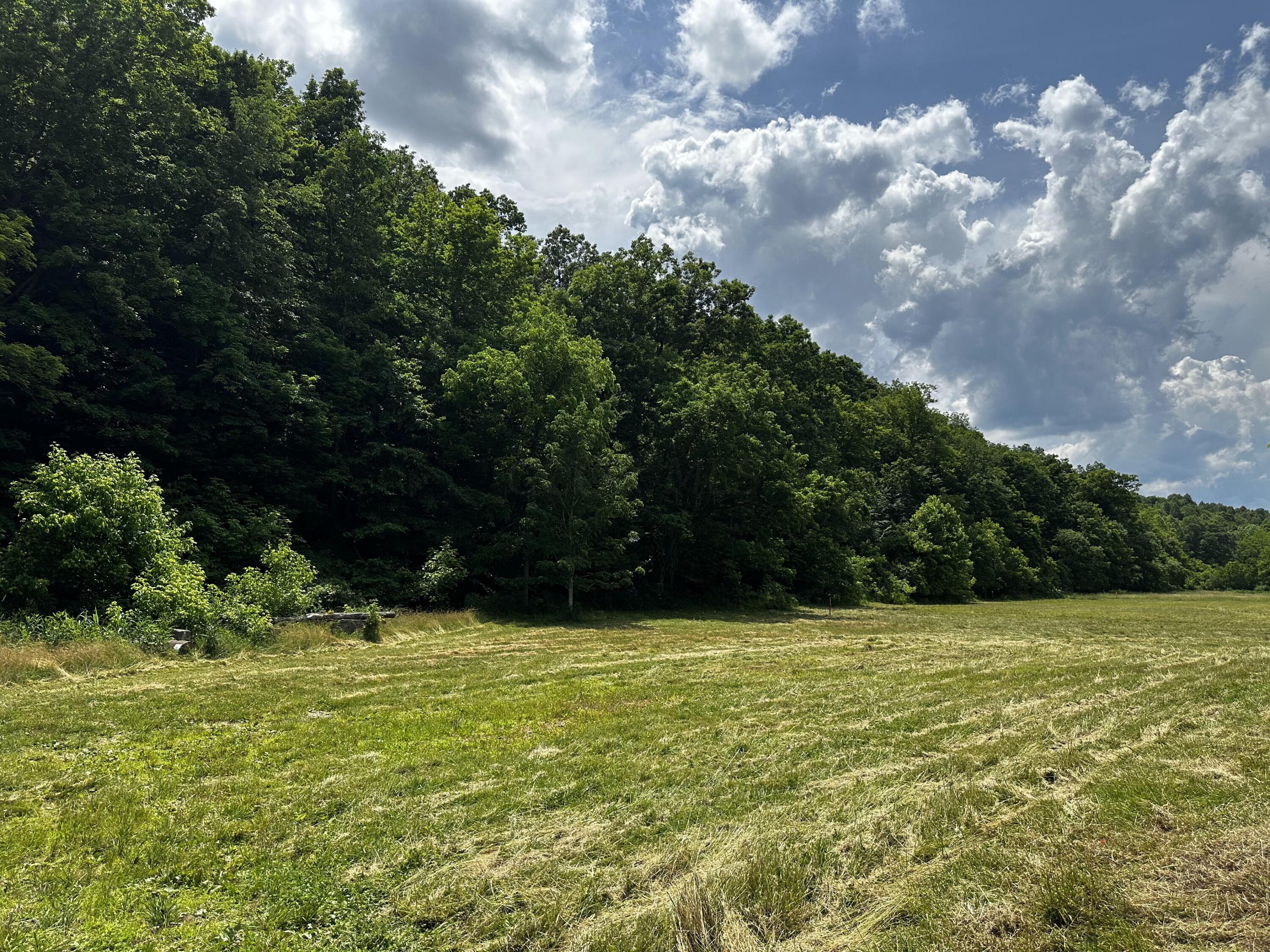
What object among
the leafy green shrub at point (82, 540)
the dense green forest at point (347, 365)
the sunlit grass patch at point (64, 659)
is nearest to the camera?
the sunlit grass patch at point (64, 659)

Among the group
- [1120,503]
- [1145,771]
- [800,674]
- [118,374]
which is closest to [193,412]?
[118,374]

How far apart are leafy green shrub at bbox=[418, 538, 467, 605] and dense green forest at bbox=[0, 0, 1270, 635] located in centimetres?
14

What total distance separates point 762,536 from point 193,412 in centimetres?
2675

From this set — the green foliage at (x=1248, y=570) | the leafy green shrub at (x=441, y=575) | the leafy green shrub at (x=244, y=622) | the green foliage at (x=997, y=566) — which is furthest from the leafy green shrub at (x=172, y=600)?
the green foliage at (x=1248, y=570)

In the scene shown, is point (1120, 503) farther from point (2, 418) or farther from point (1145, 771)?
point (2, 418)

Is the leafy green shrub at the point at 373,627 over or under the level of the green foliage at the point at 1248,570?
under

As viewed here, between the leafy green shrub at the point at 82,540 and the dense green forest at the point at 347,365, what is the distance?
0.13 m

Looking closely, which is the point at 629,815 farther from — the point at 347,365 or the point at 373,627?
the point at 347,365

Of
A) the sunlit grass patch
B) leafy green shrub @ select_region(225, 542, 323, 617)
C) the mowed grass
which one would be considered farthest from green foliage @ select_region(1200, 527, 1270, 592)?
the sunlit grass patch

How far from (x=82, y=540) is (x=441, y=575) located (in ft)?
37.7

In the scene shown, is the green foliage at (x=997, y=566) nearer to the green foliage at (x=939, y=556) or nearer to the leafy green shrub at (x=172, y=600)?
the green foliage at (x=939, y=556)

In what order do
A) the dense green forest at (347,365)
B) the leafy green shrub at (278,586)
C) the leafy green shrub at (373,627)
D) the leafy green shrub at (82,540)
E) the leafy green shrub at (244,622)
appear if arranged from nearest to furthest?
the leafy green shrub at (82,540)
the leafy green shrub at (244,622)
the leafy green shrub at (278,586)
the leafy green shrub at (373,627)
the dense green forest at (347,365)

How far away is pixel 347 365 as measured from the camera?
28.3 meters

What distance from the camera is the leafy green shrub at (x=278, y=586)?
15961mm
